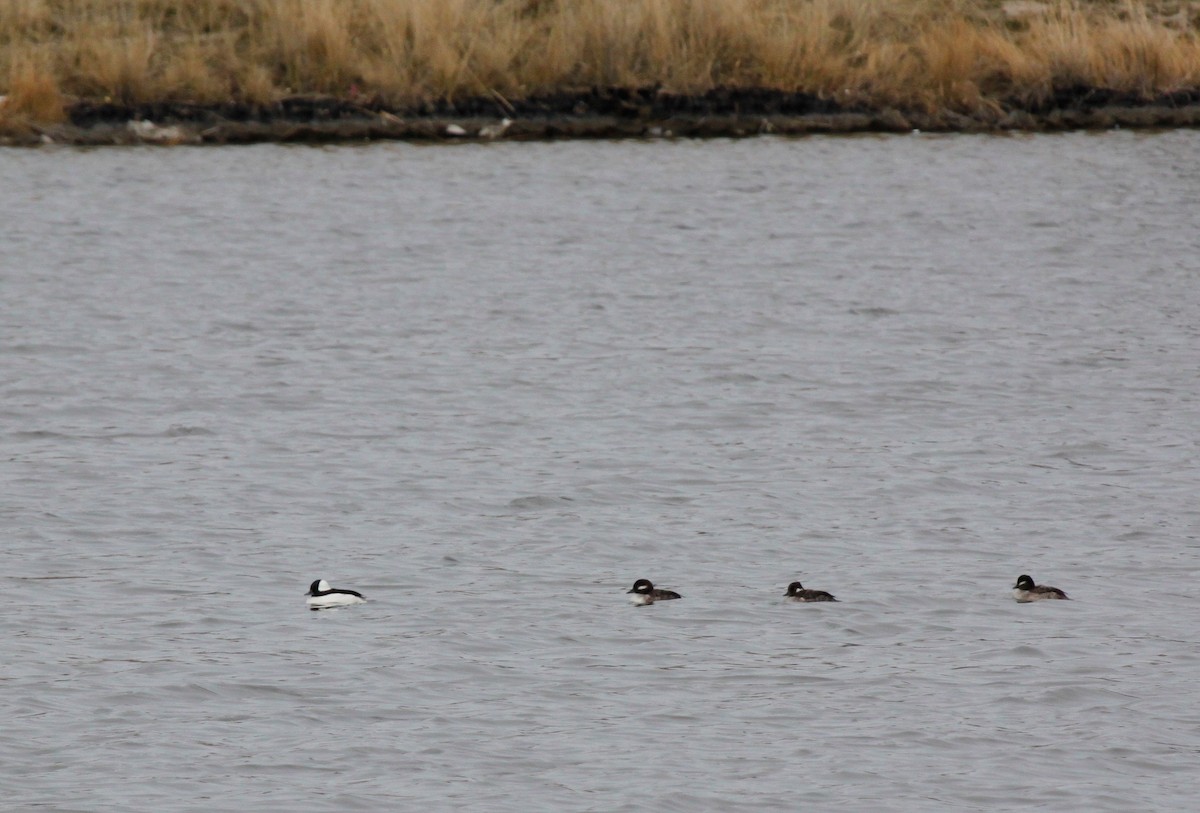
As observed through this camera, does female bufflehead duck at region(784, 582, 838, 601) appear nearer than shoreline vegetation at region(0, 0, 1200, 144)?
Yes

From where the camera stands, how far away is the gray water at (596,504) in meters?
8.41

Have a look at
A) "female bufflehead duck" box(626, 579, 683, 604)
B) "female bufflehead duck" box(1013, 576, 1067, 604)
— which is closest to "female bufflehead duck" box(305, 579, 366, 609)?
"female bufflehead duck" box(626, 579, 683, 604)

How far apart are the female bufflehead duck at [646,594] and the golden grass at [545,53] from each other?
20.7 meters

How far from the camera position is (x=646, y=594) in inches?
412

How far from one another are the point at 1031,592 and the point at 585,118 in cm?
2148

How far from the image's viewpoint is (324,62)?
30.5 m

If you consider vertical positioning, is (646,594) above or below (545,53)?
below

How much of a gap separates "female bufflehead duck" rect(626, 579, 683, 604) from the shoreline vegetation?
2067 cm

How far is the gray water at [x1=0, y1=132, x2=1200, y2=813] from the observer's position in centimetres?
841

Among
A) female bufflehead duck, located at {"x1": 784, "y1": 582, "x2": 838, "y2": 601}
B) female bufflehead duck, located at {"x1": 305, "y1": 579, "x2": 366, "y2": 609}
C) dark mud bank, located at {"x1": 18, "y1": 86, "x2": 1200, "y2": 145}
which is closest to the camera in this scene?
female bufflehead duck, located at {"x1": 305, "y1": 579, "x2": 366, "y2": 609}

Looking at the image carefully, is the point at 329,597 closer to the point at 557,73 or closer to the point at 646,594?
the point at 646,594

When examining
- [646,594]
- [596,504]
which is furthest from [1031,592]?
[596,504]

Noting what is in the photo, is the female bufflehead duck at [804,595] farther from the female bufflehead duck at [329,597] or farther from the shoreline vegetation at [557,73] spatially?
the shoreline vegetation at [557,73]

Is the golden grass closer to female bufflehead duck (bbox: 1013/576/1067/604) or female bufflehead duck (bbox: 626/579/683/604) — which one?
female bufflehead duck (bbox: 626/579/683/604)
